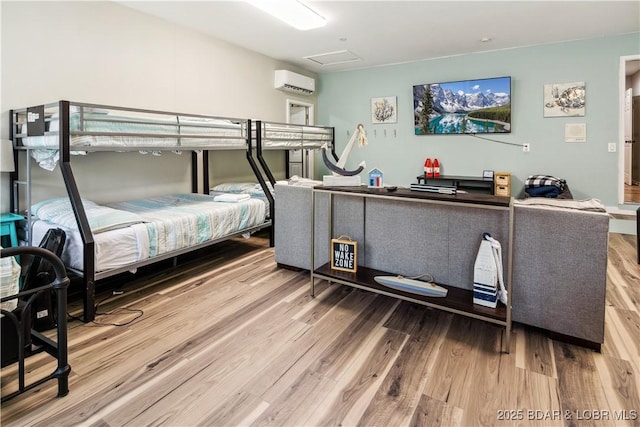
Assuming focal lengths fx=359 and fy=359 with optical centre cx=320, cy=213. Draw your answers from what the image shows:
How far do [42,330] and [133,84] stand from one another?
2539 millimetres

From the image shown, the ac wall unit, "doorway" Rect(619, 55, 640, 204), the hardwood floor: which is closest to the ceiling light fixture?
the ac wall unit

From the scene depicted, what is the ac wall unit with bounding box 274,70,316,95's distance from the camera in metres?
5.57

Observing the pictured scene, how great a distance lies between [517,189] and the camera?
17.0 feet

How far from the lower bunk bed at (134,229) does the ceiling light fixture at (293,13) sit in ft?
6.34

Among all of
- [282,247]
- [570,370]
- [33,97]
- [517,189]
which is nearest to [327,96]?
[517,189]

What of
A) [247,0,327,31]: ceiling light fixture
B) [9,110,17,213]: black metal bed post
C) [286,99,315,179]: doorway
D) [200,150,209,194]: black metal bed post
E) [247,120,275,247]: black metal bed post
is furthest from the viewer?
[286,99,315,179]: doorway

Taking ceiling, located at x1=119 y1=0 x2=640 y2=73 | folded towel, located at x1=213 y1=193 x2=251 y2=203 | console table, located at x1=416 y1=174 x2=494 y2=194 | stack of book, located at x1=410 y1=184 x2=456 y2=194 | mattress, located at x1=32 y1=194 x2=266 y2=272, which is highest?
ceiling, located at x1=119 y1=0 x2=640 y2=73

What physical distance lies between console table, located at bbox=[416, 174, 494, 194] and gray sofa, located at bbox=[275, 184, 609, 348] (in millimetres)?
2767

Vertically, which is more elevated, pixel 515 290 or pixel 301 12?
pixel 301 12

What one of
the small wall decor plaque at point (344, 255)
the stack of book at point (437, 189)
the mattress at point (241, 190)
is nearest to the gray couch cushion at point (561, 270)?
the stack of book at point (437, 189)

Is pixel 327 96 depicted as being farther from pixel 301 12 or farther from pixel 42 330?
pixel 42 330

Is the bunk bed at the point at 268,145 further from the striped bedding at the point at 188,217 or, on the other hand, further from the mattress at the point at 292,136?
the striped bedding at the point at 188,217

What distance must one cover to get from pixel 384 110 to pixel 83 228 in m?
4.93

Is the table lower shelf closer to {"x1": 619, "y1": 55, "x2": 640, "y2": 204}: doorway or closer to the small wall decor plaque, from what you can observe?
the small wall decor plaque
